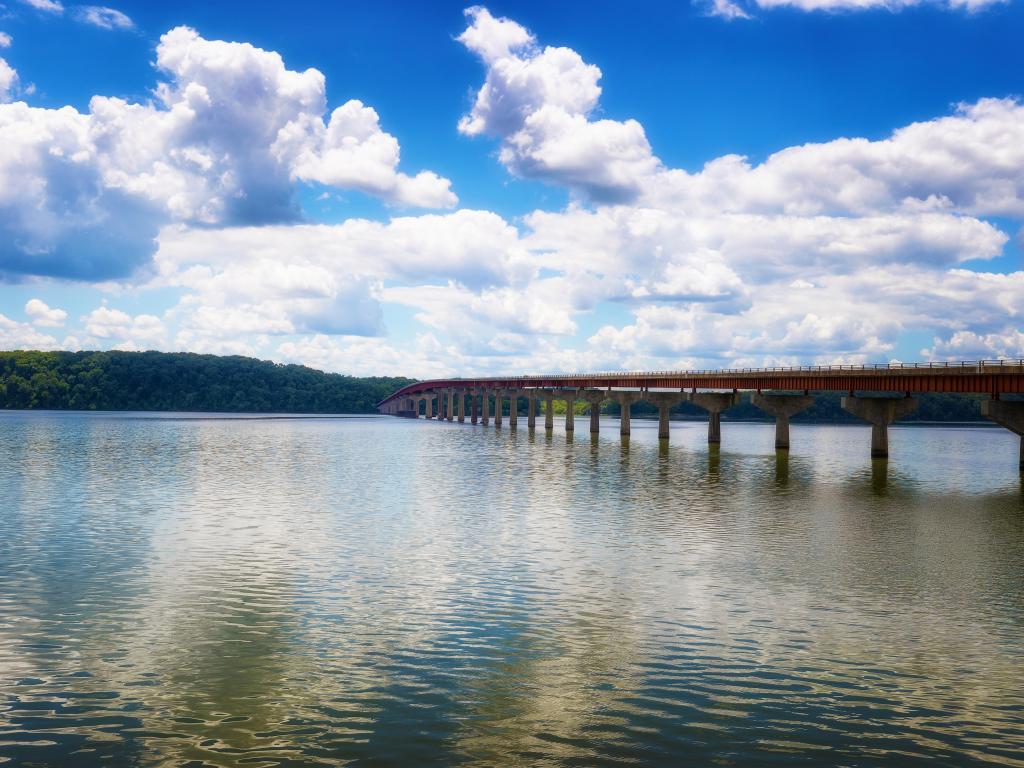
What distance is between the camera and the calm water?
13719mm

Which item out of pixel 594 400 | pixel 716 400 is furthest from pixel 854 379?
pixel 594 400

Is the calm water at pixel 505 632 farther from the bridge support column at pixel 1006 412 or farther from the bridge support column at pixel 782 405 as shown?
the bridge support column at pixel 782 405

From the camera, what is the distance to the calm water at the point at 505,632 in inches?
540

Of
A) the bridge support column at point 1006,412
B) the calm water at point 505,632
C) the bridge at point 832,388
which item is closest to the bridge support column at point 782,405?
the bridge at point 832,388

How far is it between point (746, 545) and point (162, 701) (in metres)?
23.8

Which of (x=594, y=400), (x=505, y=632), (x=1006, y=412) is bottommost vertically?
(x=505, y=632)

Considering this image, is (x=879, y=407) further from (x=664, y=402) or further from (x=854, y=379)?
(x=664, y=402)

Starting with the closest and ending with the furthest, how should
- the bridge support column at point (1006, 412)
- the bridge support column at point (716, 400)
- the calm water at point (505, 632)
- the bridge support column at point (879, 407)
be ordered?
1. the calm water at point (505, 632)
2. the bridge support column at point (1006, 412)
3. the bridge support column at point (879, 407)
4. the bridge support column at point (716, 400)

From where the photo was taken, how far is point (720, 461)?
8519 centimetres

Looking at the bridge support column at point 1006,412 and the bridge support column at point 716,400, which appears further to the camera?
the bridge support column at point 716,400

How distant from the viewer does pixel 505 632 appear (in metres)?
20.4

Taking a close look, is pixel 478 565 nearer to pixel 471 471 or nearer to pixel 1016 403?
pixel 471 471

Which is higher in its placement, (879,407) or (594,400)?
(594,400)

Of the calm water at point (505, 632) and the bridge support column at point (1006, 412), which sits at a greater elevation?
the bridge support column at point (1006, 412)
